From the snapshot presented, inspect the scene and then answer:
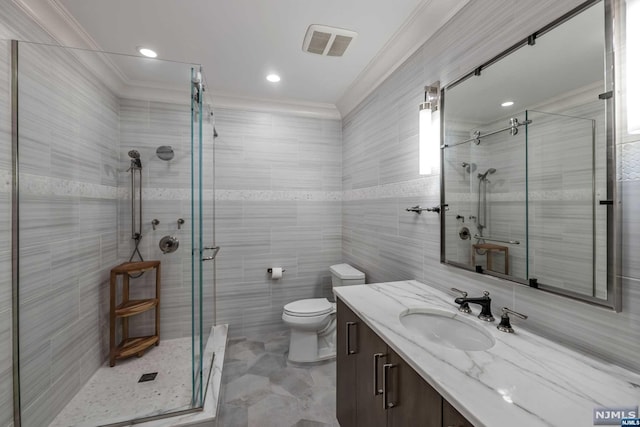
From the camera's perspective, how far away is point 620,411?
598 mm

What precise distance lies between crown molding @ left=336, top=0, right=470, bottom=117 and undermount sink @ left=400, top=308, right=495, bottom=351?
1.55 m

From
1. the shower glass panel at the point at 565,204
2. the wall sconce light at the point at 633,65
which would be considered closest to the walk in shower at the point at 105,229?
the shower glass panel at the point at 565,204

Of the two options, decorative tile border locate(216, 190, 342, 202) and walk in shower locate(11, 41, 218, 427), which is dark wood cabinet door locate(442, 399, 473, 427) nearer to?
walk in shower locate(11, 41, 218, 427)

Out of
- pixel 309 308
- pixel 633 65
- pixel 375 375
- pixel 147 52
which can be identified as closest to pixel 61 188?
pixel 147 52

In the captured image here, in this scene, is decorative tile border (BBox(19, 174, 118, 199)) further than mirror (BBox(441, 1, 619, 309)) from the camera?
Yes

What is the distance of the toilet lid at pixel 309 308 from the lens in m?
2.17

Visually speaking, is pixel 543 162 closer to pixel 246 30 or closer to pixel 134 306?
pixel 246 30

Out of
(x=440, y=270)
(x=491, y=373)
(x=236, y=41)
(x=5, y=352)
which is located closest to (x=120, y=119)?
(x=236, y=41)

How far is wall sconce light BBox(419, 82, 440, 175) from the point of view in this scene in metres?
1.54

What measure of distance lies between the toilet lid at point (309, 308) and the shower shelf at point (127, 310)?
1113 millimetres

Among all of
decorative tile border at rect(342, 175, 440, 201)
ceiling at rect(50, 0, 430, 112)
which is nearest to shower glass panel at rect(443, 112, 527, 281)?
decorative tile border at rect(342, 175, 440, 201)

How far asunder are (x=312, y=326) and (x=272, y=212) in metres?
1.20

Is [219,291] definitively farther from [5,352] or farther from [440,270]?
[440,270]

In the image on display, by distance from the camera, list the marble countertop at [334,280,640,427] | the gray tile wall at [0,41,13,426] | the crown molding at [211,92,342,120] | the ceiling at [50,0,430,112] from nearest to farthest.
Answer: the marble countertop at [334,280,640,427] → the gray tile wall at [0,41,13,426] → the ceiling at [50,0,430,112] → the crown molding at [211,92,342,120]
